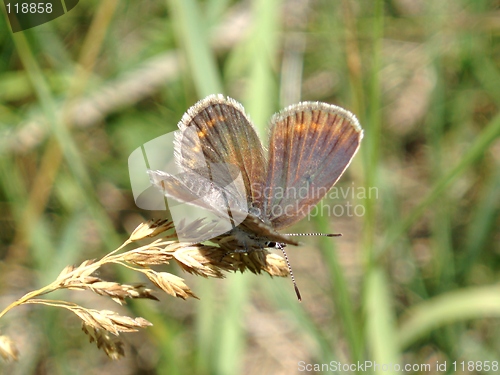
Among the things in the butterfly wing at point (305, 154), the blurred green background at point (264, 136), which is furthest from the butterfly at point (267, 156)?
the blurred green background at point (264, 136)

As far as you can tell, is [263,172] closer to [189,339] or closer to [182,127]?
[182,127]

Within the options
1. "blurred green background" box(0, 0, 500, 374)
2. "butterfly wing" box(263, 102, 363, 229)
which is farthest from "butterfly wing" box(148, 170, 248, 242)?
"blurred green background" box(0, 0, 500, 374)

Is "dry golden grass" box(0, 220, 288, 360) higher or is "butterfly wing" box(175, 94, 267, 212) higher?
"butterfly wing" box(175, 94, 267, 212)

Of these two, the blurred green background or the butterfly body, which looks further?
the blurred green background

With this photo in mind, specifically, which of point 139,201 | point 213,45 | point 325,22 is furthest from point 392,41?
point 139,201

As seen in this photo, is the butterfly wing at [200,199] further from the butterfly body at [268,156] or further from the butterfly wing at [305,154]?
the butterfly wing at [305,154]

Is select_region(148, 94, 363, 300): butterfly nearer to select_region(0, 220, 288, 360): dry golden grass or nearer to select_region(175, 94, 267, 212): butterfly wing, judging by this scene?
select_region(175, 94, 267, 212): butterfly wing

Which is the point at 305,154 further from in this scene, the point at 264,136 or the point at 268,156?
the point at 264,136
